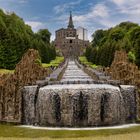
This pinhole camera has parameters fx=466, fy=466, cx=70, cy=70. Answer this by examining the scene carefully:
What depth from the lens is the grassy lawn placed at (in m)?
26.1

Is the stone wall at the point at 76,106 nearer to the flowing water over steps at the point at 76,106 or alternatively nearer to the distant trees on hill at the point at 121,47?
the flowing water over steps at the point at 76,106

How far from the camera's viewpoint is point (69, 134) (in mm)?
28219

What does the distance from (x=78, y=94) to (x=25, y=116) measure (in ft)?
16.0

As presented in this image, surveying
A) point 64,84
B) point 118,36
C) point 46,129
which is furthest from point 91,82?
point 118,36

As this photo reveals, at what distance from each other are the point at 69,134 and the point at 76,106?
16.9 ft

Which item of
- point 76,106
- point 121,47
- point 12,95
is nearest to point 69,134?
point 76,106

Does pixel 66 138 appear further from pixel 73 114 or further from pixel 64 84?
pixel 64 84

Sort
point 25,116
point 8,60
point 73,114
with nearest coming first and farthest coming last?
point 73,114, point 25,116, point 8,60

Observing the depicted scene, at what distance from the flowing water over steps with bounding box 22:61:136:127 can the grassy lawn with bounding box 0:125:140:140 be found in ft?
8.91

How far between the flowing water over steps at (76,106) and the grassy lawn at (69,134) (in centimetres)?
272

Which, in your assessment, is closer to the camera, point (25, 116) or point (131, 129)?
point (131, 129)

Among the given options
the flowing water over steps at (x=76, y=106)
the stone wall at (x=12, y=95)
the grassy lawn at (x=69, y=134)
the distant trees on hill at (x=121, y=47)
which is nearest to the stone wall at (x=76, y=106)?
the flowing water over steps at (x=76, y=106)

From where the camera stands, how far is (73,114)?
3300 centimetres

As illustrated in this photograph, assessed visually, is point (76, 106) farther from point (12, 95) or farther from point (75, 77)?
point (75, 77)
